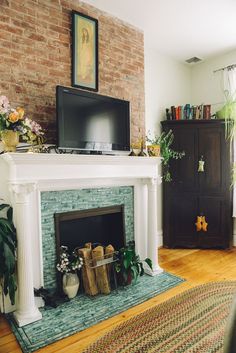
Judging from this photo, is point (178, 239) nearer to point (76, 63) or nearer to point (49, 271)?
point (49, 271)

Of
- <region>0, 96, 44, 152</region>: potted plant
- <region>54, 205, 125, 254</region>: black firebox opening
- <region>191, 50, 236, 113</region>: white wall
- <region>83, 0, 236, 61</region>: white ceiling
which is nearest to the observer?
<region>0, 96, 44, 152</region>: potted plant

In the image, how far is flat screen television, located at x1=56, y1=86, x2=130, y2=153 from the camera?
7.71 feet

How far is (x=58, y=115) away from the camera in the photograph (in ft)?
7.54

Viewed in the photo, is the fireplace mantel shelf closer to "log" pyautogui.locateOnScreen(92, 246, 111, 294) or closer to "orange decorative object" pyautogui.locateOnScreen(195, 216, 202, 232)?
"log" pyautogui.locateOnScreen(92, 246, 111, 294)

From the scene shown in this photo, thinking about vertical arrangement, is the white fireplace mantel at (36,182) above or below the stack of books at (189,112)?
below

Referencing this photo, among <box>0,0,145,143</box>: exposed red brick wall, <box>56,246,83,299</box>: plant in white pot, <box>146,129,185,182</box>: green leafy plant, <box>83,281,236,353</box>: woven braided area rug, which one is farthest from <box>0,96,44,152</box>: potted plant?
<box>146,129,185,182</box>: green leafy plant

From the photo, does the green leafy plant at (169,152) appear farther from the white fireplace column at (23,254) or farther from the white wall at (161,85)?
the white fireplace column at (23,254)

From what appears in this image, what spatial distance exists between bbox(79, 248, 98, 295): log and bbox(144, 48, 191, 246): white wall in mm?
1694

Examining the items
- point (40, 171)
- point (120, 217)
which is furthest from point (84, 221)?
point (40, 171)

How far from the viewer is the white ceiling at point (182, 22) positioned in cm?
275

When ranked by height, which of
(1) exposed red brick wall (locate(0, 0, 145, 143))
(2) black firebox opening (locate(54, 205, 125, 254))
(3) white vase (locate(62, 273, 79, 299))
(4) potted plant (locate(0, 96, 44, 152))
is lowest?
(3) white vase (locate(62, 273, 79, 299))

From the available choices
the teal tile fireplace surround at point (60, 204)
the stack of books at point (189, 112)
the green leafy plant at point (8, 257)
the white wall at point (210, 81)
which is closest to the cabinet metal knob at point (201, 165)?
the stack of books at point (189, 112)

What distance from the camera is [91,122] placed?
2576 millimetres

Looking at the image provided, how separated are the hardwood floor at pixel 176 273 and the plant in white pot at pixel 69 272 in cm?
47
